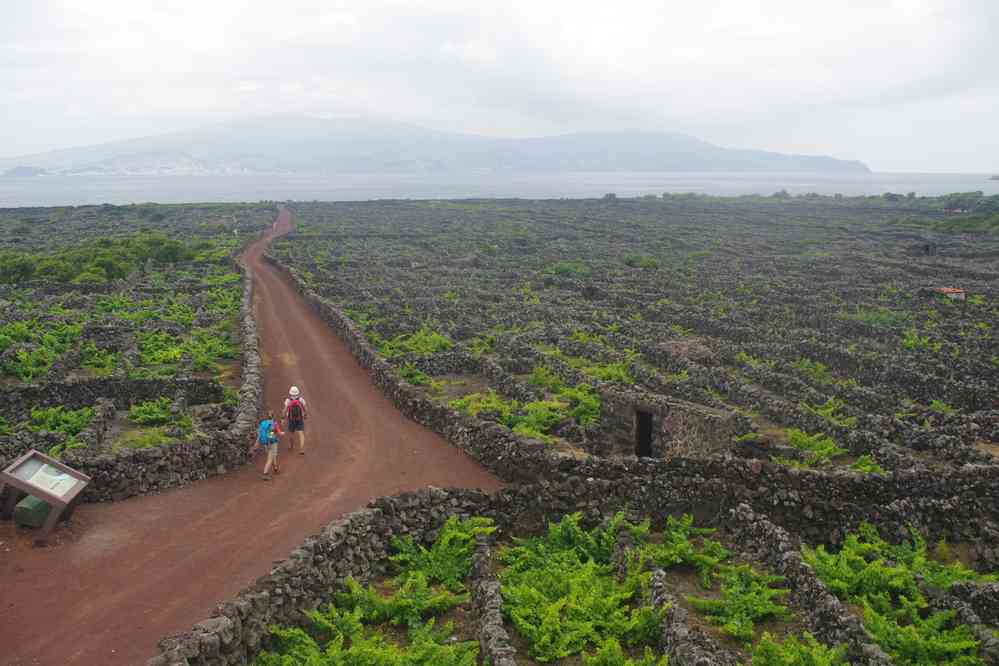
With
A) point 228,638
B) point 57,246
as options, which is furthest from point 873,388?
point 57,246

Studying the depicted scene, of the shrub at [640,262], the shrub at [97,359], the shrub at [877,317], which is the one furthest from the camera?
the shrub at [640,262]

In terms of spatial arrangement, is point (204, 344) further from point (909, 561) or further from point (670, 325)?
point (909, 561)

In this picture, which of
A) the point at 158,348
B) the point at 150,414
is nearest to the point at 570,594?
the point at 150,414

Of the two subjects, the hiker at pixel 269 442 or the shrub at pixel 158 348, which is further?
the shrub at pixel 158 348

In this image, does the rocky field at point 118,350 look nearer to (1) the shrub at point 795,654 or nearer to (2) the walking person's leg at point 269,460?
(2) the walking person's leg at point 269,460

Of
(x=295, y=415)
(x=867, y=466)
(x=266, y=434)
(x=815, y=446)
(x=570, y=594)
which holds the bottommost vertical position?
(x=570, y=594)

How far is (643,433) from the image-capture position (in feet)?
75.5

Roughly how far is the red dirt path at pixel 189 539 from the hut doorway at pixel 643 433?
535 cm

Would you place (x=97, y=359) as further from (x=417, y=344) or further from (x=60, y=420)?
(x=417, y=344)

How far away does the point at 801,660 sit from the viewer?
11.7 metres

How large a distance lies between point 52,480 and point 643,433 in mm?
16208

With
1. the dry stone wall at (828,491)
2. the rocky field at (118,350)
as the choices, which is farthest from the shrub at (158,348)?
the dry stone wall at (828,491)

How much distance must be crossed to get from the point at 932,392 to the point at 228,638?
25784mm

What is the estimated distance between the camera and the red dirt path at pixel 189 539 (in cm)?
1255
